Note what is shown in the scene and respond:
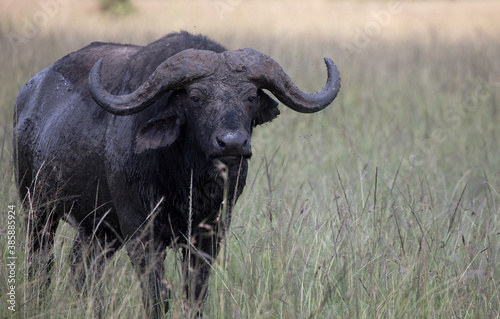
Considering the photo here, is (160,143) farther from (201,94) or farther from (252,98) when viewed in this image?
(252,98)

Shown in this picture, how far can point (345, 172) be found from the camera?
5051mm

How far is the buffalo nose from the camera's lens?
10.6 feet

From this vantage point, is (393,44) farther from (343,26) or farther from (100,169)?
(100,169)

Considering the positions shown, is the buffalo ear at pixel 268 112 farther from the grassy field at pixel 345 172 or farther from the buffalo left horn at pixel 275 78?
the grassy field at pixel 345 172

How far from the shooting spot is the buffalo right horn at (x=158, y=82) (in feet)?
11.4

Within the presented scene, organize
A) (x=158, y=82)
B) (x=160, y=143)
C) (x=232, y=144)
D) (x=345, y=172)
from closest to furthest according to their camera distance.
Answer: (x=232, y=144) < (x=158, y=82) < (x=160, y=143) < (x=345, y=172)

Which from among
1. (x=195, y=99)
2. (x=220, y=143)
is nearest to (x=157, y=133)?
(x=195, y=99)

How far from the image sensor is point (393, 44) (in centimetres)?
1291

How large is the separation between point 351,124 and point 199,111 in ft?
17.4

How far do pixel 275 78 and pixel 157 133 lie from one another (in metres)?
0.75

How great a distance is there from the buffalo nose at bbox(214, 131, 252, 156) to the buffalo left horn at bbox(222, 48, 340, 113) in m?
0.48

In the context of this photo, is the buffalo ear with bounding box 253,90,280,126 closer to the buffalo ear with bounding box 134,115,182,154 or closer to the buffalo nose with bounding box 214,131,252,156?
the buffalo ear with bounding box 134,115,182,154

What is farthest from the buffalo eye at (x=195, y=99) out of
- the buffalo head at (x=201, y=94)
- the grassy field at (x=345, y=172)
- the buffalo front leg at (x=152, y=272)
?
the buffalo front leg at (x=152, y=272)

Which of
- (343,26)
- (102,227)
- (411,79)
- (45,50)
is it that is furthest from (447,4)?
(102,227)
